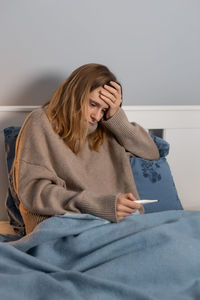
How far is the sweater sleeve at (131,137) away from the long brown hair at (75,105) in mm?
136

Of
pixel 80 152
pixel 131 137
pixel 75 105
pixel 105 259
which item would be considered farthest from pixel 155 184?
pixel 105 259

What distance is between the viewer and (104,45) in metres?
1.70

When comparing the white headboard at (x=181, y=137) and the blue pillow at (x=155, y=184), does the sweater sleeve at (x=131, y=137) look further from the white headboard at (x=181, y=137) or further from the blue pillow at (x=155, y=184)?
the white headboard at (x=181, y=137)

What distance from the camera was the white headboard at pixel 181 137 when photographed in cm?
177

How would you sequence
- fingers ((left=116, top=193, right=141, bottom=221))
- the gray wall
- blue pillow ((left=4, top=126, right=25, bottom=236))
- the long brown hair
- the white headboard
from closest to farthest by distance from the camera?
1. fingers ((left=116, top=193, right=141, bottom=221))
2. the long brown hair
3. blue pillow ((left=4, top=126, right=25, bottom=236))
4. the gray wall
5. the white headboard

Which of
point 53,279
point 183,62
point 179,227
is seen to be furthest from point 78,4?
point 53,279

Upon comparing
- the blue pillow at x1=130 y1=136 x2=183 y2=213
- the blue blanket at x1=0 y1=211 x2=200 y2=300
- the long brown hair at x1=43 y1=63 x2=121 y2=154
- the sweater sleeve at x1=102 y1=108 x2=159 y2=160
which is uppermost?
the long brown hair at x1=43 y1=63 x2=121 y2=154

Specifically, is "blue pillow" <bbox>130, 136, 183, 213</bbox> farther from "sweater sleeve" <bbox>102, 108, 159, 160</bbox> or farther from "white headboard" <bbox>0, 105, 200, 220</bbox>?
"white headboard" <bbox>0, 105, 200, 220</bbox>

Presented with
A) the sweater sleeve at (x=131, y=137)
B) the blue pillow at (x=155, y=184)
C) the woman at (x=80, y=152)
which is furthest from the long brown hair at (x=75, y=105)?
the blue pillow at (x=155, y=184)

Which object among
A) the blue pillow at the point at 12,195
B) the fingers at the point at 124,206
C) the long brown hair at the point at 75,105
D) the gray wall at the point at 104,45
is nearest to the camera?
the fingers at the point at 124,206

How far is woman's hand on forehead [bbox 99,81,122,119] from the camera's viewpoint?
1.42m

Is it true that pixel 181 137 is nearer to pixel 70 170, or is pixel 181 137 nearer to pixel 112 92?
pixel 112 92

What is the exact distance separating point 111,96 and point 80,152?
0.76ft

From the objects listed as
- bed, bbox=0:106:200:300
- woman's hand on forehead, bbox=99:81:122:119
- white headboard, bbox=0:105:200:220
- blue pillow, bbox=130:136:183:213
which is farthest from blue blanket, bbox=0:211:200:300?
white headboard, bbox=0:105:200:220
